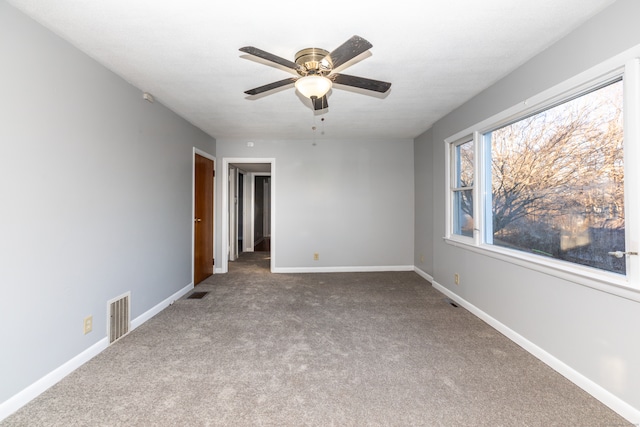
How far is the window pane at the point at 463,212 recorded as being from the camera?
3254mm

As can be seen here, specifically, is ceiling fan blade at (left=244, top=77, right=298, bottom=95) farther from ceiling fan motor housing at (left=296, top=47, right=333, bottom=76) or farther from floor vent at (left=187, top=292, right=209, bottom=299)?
floor vent at (left=187, top=292, right=209, bottom=299)

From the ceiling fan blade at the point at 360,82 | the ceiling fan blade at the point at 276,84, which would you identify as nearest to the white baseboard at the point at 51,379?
the ceiling fan blade at the point at 276,84

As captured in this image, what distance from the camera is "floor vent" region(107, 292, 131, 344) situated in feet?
7.74

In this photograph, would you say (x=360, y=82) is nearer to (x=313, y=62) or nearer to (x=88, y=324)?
(x=313, y=62)


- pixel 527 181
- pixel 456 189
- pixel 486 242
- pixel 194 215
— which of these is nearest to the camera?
pixel 527 181

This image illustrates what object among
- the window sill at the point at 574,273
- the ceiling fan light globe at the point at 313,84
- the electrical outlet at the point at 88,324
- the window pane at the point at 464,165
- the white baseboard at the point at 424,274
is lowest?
the white baseboard at the point at 424,274

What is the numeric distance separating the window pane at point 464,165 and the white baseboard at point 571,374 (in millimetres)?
1479

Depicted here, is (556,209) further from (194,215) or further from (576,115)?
(194,215)

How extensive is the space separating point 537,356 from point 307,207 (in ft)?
11.6

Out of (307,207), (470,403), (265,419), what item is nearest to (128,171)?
(265,419)

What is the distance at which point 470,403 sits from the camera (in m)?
1.66

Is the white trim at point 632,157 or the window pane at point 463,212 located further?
the window pane at point 463,212

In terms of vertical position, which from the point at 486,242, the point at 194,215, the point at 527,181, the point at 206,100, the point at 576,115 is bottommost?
the point at 486,242

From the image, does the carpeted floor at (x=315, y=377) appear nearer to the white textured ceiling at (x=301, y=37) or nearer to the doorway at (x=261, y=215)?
the white textured ceiling at (x=301, y=37)
